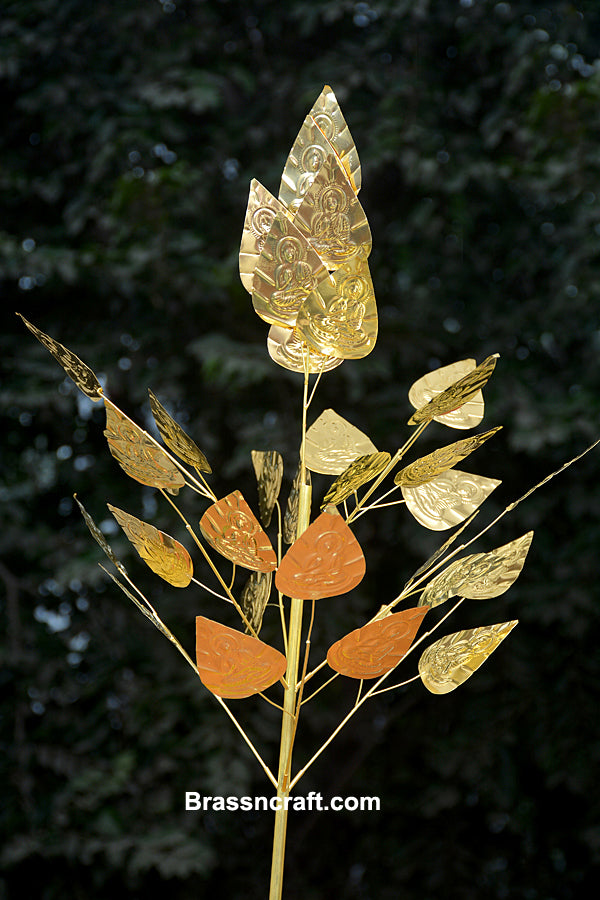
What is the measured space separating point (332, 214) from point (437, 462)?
18cm

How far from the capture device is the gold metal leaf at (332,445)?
1.92ft

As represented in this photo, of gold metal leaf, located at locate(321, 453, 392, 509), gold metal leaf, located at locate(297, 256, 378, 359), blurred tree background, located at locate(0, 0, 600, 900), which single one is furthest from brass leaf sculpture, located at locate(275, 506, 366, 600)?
blurred tree background, located at locate(0, 0, 600, 900)

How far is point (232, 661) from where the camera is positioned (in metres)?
0.49

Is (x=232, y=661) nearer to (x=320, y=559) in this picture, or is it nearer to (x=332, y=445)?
(x=320, y=559)

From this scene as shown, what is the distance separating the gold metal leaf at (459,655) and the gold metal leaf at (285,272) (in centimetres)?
24

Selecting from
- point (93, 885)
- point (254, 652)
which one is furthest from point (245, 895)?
point (254, 652)

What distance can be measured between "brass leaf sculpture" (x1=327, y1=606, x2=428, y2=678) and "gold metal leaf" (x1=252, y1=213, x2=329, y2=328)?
0.21 metres

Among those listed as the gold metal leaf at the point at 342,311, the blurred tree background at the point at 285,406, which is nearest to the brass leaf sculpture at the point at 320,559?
the gold metal leaf at the point at 342,311

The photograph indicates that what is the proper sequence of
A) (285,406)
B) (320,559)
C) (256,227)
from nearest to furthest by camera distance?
(320,559) < (256,227) < (285,406)

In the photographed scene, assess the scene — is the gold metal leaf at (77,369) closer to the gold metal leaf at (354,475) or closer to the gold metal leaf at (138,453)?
the gold metal leaf at (138,453)

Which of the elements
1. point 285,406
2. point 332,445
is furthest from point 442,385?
point 285,406

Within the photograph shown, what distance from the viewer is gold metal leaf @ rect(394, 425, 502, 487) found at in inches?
20.3

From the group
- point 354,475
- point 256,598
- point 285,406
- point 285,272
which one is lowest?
point 285,406

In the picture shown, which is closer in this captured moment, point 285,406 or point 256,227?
point 256,227
